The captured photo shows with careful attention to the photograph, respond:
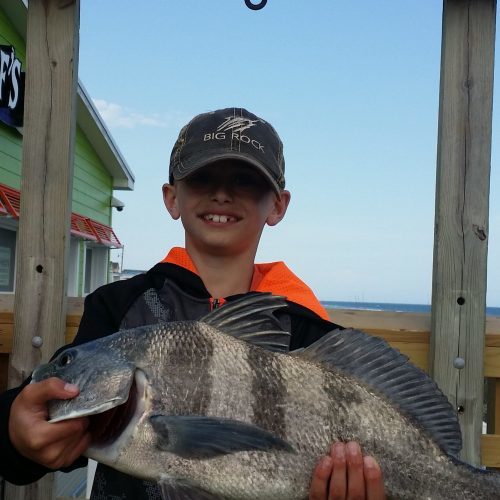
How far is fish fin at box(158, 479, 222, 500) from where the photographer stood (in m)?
1.90

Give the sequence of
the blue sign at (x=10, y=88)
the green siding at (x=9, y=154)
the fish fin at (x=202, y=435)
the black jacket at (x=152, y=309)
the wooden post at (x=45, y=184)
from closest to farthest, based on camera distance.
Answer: the fish fin at (x=202, y=435)
the black jacket at (x=152, y=309)
the wooden post at (x=45, y=184)
the blue sign at (x=10, y=88)
the green siding at (x=9, y=154)

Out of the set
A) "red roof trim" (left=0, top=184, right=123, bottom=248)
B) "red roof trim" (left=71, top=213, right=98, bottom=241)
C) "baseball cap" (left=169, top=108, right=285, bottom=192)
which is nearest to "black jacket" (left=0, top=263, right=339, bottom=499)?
"baseball cap" (left=169, top=108, right=285, bottom=192)

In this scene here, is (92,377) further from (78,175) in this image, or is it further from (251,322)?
(78,175)

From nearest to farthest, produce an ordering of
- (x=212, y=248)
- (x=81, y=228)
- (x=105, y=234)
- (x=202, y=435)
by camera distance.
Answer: (x=202, y=435), (x=212, y=248), (x=81, y=228), (x=105, y=234)

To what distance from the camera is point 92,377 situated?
76.7 inches

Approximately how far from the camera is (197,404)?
1.93 meters

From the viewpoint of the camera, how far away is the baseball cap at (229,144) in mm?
2643

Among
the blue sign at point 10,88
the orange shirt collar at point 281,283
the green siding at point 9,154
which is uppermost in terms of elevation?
the blue sign at point 10,88

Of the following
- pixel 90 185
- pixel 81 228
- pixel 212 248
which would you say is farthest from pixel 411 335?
pixel 90 185

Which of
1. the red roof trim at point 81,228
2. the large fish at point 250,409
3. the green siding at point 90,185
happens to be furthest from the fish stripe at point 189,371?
the green siding at point 90,185

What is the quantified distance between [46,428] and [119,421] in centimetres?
23

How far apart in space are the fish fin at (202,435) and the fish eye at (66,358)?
1.21ft

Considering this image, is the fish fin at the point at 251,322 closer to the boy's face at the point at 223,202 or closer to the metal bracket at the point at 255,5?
the boy's face at the point at 223,202

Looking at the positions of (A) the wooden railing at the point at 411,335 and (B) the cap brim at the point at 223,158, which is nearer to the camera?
(B) the cap brim at the point at 223,158
